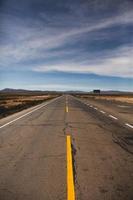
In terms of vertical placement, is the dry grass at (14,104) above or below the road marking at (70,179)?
below

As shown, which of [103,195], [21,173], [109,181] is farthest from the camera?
[21,173]

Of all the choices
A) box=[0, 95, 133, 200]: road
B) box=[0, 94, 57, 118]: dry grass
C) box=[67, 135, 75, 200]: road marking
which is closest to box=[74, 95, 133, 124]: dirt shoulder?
box=[0, 95, 133, 200]: road

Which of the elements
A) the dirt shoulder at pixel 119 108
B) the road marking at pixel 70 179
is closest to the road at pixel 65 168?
the road marking at pixel 70 179

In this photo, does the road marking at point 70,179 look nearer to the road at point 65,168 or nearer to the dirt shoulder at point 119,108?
the road at point 65,168

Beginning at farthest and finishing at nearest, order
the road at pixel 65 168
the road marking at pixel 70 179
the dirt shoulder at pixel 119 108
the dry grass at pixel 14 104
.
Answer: the dry grass at pixel 14 104
the dirt shoulder at pixel 119 108
the road at pixel 65 168
the road marking at pixel 70 179

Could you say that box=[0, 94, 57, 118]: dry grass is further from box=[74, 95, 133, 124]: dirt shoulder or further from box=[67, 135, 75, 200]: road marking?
box=[67, 135, 75, 200]: road marking

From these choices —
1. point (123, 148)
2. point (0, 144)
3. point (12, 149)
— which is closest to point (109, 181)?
point (123, 148)

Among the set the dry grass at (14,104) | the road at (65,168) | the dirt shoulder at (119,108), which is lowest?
the dry grass at (14,104)

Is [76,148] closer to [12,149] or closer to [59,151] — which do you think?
[59,151]

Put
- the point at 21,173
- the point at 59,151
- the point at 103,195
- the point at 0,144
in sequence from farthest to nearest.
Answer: the point at 0,144 → the point at 59,151 → the point at 21,173 → the point at 103,195

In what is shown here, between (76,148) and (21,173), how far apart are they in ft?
9.06

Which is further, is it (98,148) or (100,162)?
(98,148)

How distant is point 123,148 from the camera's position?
7.96 meters

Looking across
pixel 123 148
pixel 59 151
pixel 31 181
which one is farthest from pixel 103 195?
pixel 123 148
